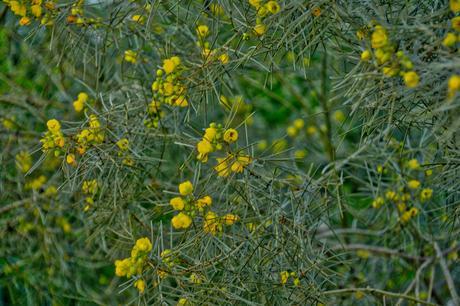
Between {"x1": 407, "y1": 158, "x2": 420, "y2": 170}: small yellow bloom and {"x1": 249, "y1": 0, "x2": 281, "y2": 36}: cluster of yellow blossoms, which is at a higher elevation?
{"x1": 249, "y1": 0, "x2": 281, "y2": 36}: cluster of yellow blossoms

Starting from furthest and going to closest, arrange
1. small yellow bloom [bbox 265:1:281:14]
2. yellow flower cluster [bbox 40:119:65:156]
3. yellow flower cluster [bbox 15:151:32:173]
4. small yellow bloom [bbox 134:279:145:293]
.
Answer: yellow flower cluster [bbox 15:151:32:173]
yellow flower cluster [bbox 40:119:65:156]
small yellow bloom [bbox 134:279:145:293]
small yellow bloom [bbox 265:1:281:14]

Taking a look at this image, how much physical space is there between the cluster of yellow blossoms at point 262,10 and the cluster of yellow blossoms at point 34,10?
25.2 inches

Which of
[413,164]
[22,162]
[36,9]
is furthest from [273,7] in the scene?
[22,162]

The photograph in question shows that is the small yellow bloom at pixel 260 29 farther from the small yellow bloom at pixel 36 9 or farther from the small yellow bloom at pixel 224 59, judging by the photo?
the small yellow bloom at pixel 36 9

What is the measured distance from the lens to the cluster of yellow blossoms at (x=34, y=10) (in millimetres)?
2084

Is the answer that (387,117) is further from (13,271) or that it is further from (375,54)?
(13,271)

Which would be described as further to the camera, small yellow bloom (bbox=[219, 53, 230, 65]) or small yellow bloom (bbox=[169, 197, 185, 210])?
small yellow bloom (bbox=[219, 53, 230, 65])

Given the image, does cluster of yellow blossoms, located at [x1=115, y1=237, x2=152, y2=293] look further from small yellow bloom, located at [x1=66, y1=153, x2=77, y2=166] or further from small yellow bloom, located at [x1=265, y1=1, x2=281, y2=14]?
small yellow bloom, located at [x1=265, y1=1, x2=281, y2=14]

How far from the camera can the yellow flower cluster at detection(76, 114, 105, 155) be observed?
A: 80.4 inches

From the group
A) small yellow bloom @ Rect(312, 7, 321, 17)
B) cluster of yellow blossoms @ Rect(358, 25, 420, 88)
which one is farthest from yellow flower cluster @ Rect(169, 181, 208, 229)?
cluster of yellow blossoms @ Rect(358, 25, 420, 88)

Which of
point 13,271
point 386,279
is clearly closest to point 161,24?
point 13,271

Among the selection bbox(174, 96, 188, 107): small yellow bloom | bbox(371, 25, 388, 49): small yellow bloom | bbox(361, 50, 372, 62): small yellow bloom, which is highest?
bbox(371, 25, 388, 49): small yellow bloom

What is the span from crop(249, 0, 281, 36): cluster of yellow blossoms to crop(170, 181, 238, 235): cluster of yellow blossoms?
15.4 inches

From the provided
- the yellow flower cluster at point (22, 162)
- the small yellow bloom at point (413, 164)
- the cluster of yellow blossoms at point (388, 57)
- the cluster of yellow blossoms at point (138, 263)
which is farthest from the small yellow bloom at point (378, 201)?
the yellow flower cluster at point (22, 162)
